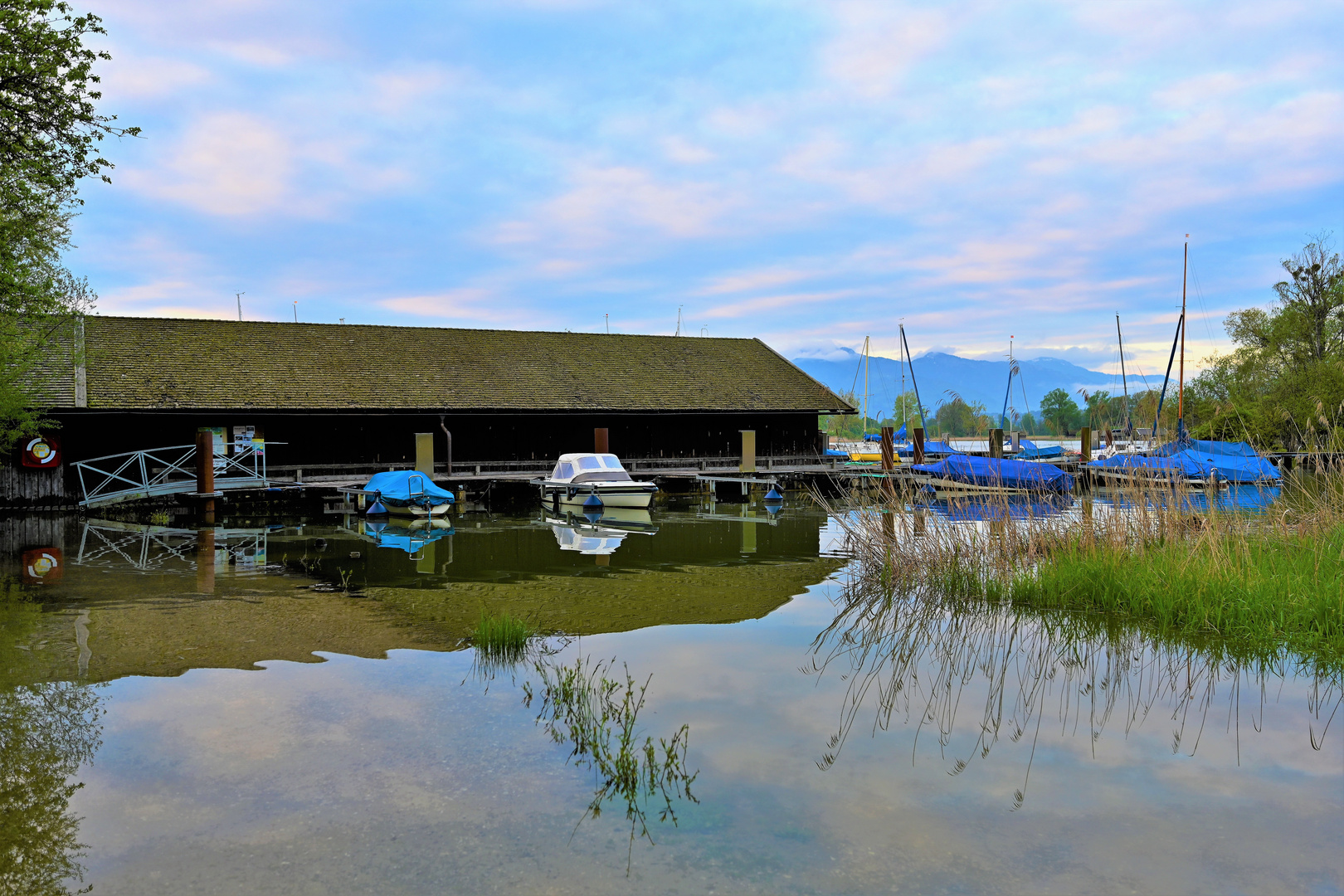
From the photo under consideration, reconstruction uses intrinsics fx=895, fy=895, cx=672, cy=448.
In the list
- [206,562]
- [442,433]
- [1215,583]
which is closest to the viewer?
[1215,583]

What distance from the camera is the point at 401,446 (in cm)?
3091

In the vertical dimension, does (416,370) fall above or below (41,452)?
above

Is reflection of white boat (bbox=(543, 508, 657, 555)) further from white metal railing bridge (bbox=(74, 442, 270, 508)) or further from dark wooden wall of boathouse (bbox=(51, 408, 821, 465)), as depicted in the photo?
white metal railing bridge (bbox=(74, 442, 270, 508))

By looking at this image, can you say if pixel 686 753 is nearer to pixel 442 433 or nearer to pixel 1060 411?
pixel 442 433

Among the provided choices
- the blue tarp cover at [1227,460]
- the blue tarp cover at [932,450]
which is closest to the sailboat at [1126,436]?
the blue tarp cover at [1227,460]

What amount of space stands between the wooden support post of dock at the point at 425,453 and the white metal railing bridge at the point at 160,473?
475 cm

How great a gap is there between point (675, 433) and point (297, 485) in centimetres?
1384

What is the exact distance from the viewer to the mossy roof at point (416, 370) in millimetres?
28312

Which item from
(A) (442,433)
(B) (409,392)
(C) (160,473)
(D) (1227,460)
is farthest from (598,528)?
(D) (1227,460)

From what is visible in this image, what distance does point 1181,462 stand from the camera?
11.3 metres

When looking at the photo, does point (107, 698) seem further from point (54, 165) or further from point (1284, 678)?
point (54, 165)

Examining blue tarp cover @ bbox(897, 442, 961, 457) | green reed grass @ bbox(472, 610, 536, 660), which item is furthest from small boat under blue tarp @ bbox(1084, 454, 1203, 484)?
blue tarp cover @ bbox(897, 442, 961, 457)

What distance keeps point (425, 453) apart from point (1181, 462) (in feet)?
79.5

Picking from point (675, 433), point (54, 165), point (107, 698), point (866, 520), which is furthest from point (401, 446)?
point (107, 698)
